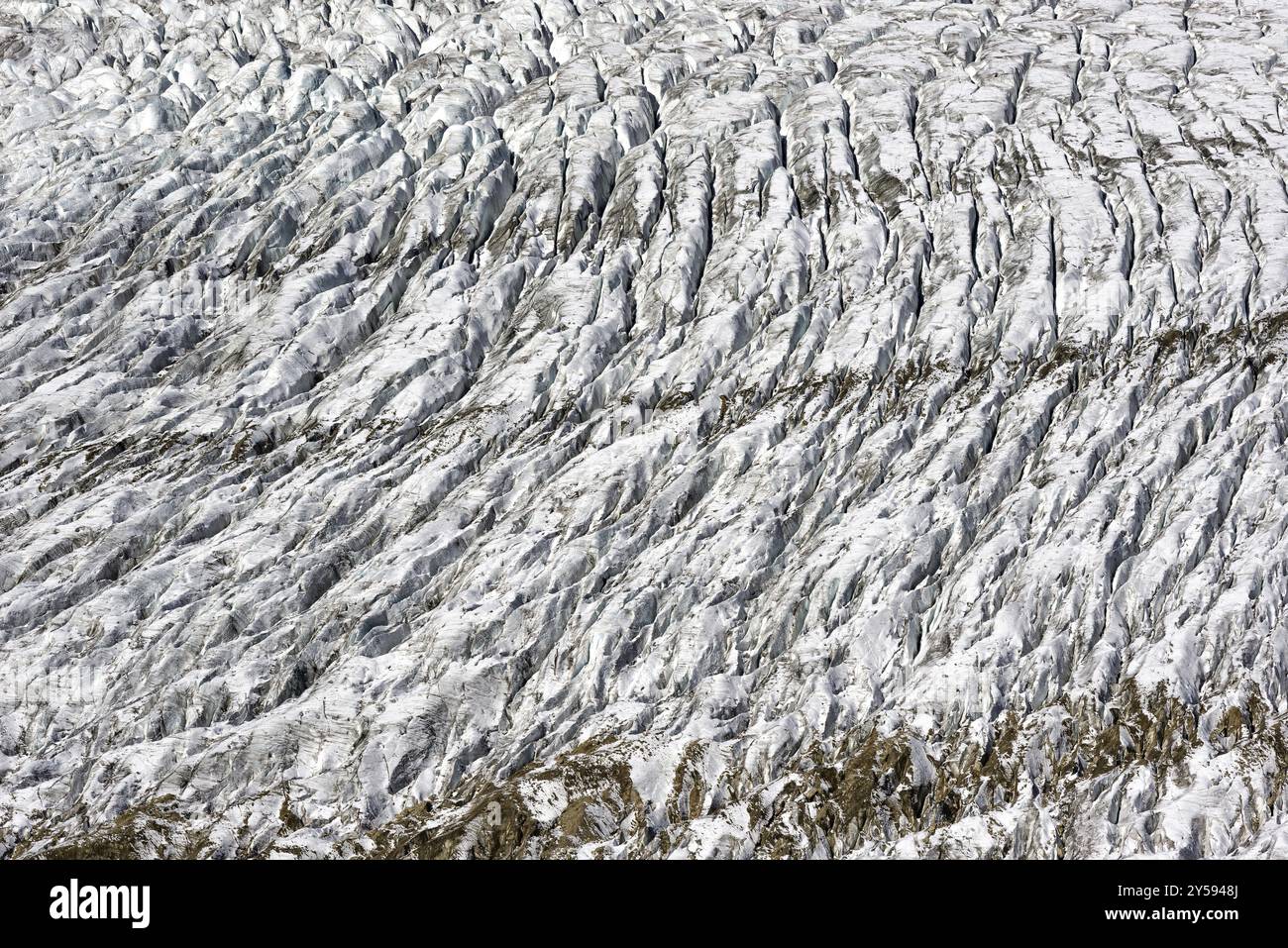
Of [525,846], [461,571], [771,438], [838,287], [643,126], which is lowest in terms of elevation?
[525,846]

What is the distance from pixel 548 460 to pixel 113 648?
1496cm

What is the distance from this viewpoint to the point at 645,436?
147 ft

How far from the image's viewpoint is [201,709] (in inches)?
1500

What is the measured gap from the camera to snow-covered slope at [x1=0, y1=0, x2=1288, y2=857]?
117ft

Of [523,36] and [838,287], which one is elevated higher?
[523,36]

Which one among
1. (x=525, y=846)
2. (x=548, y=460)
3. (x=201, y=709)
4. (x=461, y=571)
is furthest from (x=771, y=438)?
(x=201, y=709)

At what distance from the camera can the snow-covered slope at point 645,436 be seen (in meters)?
35.8

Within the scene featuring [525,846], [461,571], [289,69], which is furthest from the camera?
[289,69]

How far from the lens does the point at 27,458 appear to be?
45219 mm

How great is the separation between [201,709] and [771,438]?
788 inches

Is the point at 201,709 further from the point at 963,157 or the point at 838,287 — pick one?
the point at 963,157

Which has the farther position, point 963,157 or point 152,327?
point 963,157

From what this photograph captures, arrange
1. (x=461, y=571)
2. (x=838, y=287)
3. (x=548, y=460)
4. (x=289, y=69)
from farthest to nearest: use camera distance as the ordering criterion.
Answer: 1. (x=289, y=69)
2. (x=838, y=287)
3. (x=548, y=460)
4. (x=461, y=571)

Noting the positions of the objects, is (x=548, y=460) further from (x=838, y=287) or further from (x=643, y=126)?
(x=643, y=126)
